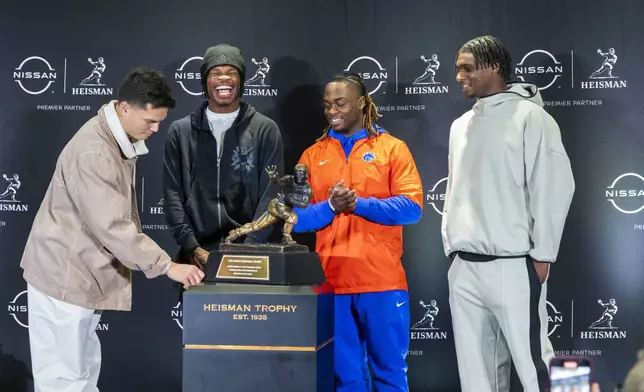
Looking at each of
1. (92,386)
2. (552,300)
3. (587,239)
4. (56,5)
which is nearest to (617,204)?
(587,239)

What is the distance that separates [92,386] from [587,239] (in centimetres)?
297

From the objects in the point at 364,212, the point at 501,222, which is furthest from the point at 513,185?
the point at 364,212

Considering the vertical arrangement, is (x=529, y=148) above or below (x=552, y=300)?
above

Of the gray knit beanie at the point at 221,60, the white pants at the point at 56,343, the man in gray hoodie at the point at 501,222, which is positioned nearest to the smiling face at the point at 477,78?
the man in gray hoodie at the point at 501,222

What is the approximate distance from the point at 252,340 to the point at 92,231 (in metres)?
0.81

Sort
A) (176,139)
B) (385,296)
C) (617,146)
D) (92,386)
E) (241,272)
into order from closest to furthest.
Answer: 1. (241,272)
2. (92,386)
3. (385,296)
4. (176,139)
5. (617,146)

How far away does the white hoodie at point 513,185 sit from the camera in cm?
340

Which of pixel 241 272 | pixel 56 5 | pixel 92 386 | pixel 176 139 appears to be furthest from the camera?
pixel 56 5

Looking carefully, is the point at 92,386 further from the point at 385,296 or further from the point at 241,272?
the point at 385,296

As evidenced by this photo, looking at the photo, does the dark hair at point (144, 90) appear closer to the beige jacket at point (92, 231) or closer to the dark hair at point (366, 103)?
the beige jacket at point (92, 231)

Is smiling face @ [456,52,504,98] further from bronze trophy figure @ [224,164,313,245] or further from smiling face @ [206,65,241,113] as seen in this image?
smiling face @ [206,65,241,113]

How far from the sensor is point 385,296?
3814 mm

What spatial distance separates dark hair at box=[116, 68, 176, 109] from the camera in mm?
3328

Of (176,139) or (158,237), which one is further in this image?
(158,237)
